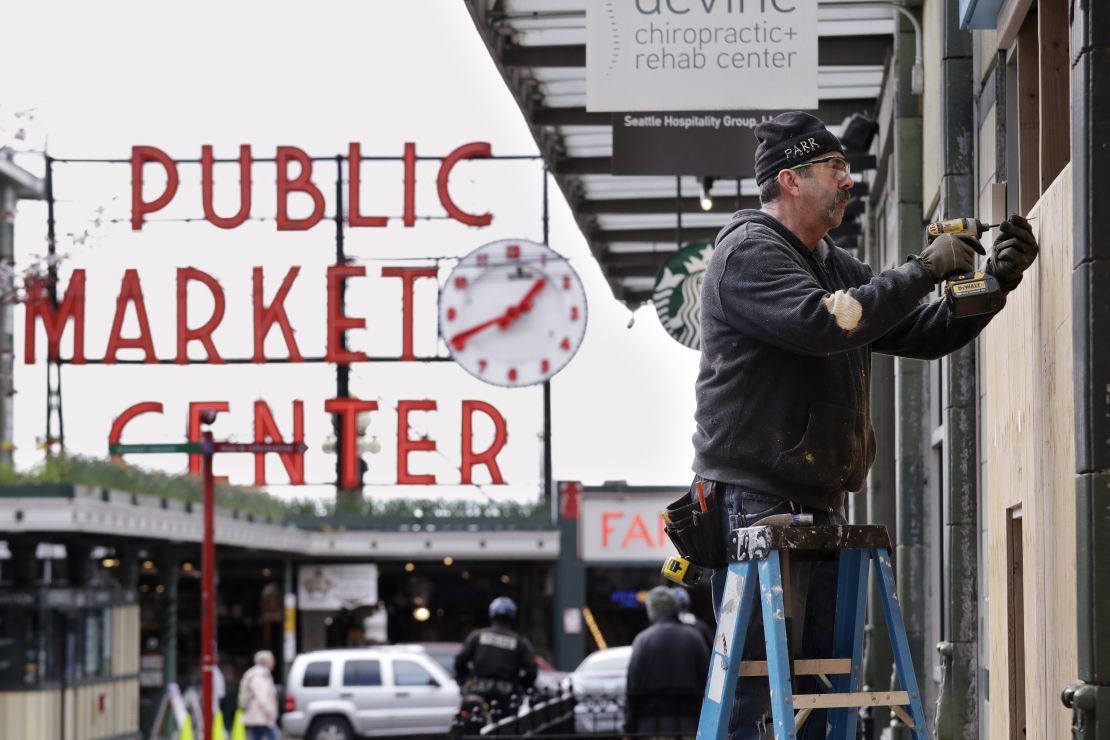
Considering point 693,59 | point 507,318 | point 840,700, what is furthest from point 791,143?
point 507,318

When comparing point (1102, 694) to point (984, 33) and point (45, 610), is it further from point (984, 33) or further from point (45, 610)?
point (45, 610)

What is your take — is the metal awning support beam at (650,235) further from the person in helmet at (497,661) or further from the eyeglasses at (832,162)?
the eyeglasses at (832,162)

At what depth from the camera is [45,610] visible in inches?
922

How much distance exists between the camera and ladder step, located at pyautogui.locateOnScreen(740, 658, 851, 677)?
441 centimetres

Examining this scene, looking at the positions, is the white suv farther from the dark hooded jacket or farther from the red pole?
the dark hooded jacket

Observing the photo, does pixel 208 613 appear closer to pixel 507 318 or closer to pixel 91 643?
pixel 91 643

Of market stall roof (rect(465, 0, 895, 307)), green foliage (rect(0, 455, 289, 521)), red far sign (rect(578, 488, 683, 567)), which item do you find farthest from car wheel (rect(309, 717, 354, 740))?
market stall roof (rect(465, 0, 895, 307))

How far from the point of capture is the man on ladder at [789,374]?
446cm

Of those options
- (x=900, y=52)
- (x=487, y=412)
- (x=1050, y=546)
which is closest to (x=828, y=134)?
(x=1050, y=546)

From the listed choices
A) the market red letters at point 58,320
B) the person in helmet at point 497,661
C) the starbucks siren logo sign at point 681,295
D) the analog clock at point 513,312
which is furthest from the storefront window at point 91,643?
the market red letters at point 58,320

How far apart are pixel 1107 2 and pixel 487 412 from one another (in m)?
35.2

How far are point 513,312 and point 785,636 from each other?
31.9m

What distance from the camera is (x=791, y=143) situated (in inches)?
183

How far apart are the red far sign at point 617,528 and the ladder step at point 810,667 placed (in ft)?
115
